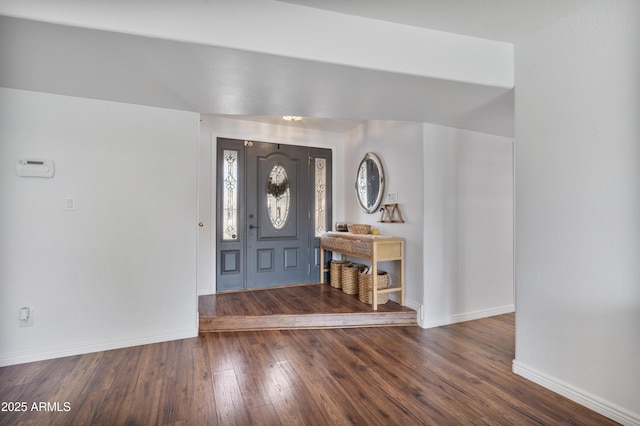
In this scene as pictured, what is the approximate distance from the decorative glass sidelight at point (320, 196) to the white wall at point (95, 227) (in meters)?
2.12

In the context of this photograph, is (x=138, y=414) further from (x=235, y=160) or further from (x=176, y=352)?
(x=235, y=160)

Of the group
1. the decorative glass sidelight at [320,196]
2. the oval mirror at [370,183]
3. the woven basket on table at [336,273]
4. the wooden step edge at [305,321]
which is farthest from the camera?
the decorative glass sidelight at [320,196]

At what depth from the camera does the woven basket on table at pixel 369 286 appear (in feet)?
11.7

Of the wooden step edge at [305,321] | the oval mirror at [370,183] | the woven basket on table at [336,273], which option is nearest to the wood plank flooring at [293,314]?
the wooden step edge at [305,321]

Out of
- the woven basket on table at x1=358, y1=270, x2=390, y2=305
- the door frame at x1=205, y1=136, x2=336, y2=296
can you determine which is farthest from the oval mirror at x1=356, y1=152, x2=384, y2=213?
the door frame at x1=205, y1=136, x2=336, y2=296

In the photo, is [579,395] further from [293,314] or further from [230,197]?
[230,197]

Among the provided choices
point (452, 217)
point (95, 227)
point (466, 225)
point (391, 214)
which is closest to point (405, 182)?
point (391, 214)

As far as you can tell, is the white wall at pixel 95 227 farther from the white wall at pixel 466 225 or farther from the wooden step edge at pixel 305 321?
the white wall at pixel 466 225

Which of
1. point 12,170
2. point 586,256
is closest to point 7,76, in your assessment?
point 12,170

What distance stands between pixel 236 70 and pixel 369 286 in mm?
2628

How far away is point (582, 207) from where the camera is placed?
1.94 m

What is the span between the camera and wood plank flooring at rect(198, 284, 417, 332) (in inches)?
124

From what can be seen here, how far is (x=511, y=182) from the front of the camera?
3863 mm

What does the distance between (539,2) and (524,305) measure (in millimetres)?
2036
